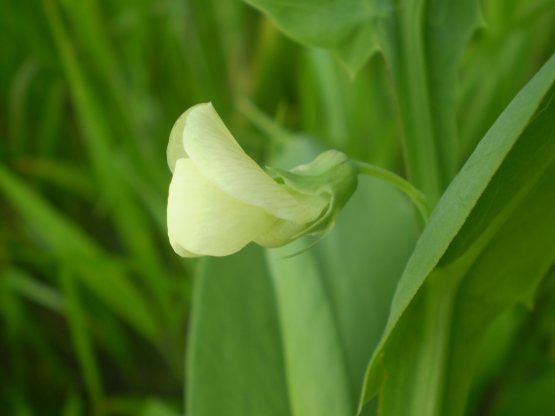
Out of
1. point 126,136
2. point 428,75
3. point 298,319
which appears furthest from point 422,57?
point 126,136

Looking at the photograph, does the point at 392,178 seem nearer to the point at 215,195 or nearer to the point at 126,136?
the point at 215,195

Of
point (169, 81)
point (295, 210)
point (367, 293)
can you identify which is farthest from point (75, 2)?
point (295, 210)

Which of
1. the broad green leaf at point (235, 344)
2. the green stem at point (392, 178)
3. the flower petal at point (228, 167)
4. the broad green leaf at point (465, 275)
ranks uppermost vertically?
the flower petal at point (228, 167)

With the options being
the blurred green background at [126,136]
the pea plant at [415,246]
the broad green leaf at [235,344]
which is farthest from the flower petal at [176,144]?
the blurred green background at [126,136]

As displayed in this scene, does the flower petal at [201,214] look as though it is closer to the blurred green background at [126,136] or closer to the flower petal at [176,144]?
the flower petal at [176,144]

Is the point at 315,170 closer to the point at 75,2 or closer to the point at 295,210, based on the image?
the point at 295,210

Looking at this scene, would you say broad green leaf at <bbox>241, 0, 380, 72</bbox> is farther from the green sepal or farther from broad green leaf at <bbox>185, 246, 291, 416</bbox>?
broad green leaf at <bbox>185, 246, 291, 416</bbox>
